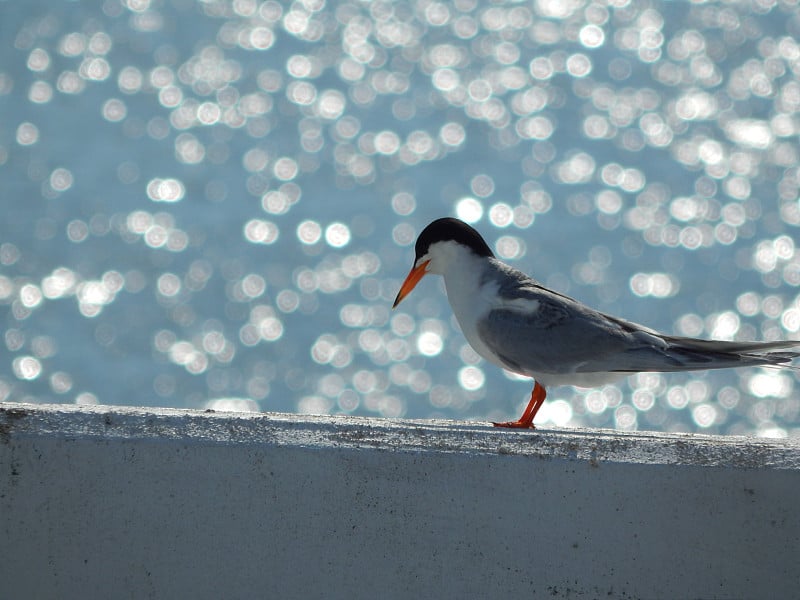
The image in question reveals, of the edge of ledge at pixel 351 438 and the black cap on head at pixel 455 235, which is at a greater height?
the black cap on head at pixel 455 235

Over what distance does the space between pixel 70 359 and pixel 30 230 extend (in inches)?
122

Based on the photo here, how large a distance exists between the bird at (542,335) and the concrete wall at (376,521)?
3.45 ft

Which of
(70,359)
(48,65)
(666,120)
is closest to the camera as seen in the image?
(70,359)

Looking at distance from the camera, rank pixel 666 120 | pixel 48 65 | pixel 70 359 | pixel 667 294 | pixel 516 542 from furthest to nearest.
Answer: pixel 48 65
pixel 666 120
pixel 667 294
pixel 70 359
pixel 516 542

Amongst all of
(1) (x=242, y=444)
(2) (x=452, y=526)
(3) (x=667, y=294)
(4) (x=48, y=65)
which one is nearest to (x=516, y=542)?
(2) (x=452, y=526)

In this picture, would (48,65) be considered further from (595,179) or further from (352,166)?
(595,179)

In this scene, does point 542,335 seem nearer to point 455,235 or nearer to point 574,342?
point 574,342

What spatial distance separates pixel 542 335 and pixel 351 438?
4.86 feet

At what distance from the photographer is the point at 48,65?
20.5m

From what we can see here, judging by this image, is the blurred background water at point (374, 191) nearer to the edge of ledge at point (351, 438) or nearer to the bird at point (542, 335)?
the bird at point (542, 335)

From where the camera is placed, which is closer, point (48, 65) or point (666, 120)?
point (666, 120)

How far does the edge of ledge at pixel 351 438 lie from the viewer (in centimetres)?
244

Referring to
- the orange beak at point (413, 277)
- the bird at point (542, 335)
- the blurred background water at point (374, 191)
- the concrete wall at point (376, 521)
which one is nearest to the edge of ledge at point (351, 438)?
the concrete wall at point (376, 521)

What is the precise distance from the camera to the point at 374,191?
59.2ft
